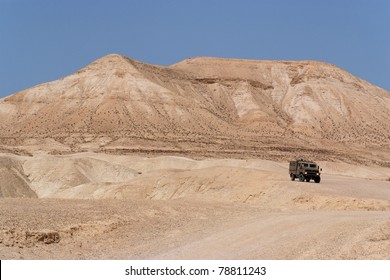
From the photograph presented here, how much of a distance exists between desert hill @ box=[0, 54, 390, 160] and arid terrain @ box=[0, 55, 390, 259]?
12.9 inches

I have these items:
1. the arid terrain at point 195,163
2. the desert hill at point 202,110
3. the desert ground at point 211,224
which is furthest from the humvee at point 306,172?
the desert hill at point 202,110

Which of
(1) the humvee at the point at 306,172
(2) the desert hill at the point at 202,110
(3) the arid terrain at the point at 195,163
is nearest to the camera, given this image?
(3) the arid terrain at the point at 195,163

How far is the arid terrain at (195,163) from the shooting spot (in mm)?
18688

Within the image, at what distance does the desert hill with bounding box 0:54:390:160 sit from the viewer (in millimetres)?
93938

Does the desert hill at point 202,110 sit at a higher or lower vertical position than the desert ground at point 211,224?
higher

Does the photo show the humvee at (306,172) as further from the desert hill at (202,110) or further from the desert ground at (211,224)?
the desert hill at (202,110)

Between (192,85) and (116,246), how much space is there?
337 ft

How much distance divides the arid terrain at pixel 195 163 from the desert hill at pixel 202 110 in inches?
12.9

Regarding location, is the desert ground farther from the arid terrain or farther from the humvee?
the humvee

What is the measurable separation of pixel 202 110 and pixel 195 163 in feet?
157

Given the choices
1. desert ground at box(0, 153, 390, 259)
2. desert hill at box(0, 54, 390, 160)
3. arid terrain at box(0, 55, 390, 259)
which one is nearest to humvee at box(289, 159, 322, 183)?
arid terrain at box(0, 55, 390, 259)

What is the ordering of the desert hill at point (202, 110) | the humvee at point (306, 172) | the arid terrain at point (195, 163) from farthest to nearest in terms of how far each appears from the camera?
the desert hill at point (202, 110) → the humvee at point (306, 172) → the arid terrain at point (195, 163)

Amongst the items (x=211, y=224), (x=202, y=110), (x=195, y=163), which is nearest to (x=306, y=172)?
(x=211, y=224)

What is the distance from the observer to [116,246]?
19094mm
